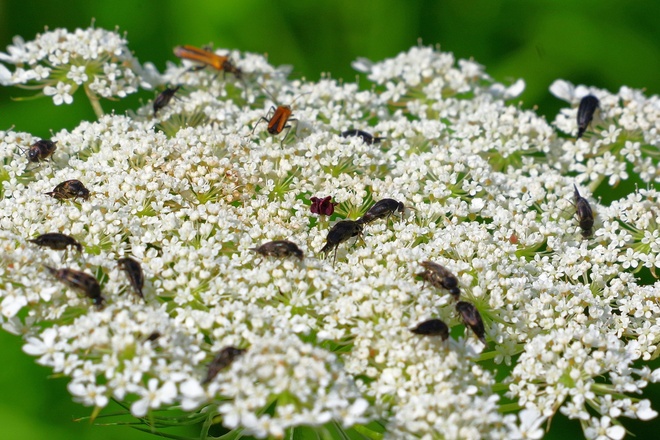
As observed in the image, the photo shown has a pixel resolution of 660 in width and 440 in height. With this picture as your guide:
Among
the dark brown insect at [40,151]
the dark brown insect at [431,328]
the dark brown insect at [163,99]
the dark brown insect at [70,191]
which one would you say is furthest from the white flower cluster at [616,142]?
the dark brown insect at [40,151]

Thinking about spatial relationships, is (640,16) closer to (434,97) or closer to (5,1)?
(434,97)

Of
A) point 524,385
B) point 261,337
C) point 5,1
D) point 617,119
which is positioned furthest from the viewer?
point 5,1

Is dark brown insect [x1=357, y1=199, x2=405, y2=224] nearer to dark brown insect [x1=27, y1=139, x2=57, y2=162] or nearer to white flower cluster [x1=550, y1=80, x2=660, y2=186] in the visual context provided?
white flower cluster [x1=550, y1=80, x2=660, y2=186]

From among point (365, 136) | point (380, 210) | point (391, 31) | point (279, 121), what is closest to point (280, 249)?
point (380, 210)

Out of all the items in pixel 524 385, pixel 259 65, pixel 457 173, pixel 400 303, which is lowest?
pixel 524 385

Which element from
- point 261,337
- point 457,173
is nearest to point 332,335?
point 261,337

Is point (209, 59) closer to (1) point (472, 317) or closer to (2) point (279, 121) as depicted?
(2) point (279, 121)
